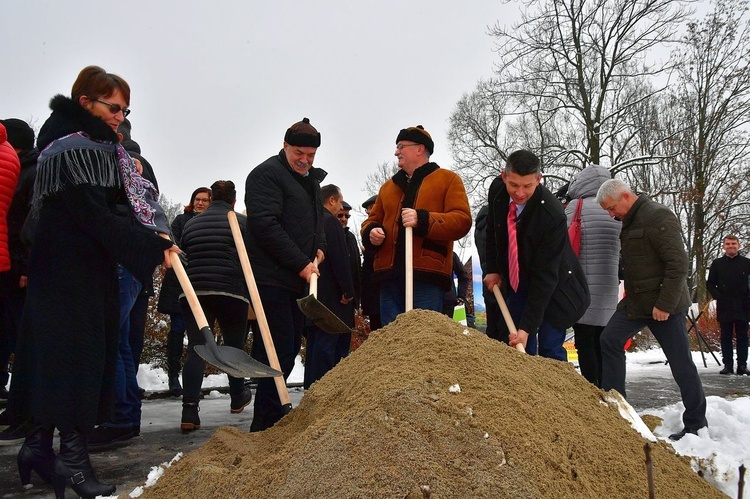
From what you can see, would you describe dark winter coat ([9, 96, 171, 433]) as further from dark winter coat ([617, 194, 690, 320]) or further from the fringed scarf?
dark winter coat ([617, 194, 690, 320])

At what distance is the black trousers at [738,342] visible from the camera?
9.41 meters

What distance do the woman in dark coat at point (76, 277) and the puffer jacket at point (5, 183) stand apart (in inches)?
51.1

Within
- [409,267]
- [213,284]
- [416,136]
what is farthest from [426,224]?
[213,284]

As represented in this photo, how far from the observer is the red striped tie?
4.37m

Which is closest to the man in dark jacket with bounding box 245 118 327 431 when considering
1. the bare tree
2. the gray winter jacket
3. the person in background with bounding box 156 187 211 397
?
the person in background with bounding box 156 187 211 397

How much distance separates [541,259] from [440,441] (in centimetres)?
227

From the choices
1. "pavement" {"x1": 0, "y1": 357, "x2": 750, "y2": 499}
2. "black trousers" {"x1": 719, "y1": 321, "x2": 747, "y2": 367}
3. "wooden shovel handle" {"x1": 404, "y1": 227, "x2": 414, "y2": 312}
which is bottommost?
"pavement" {"x1": 0, "y1": 357, "x2": 750, "y2": 499}

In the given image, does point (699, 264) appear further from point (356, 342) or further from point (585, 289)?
point (585, 289)

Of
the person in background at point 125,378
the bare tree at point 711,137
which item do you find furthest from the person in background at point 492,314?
the bare tree at point 711,137

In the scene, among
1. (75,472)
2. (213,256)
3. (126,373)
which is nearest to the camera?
(75,472)

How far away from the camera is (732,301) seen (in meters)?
9.47

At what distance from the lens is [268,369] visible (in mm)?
3422

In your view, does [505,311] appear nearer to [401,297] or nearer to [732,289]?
[401,297]

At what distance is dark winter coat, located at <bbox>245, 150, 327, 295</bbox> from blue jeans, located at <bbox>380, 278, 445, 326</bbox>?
1.97ft
